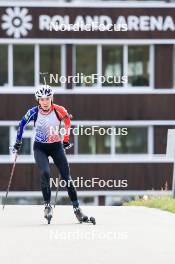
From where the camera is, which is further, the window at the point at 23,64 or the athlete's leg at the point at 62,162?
the window at the point at 23,64

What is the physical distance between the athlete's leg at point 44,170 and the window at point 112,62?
22.7 meters

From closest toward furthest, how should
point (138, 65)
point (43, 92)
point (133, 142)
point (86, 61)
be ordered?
point (43, 92) < point (86, 61) < point (138, 65) < point (133, 142)

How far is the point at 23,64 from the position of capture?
3806 cm

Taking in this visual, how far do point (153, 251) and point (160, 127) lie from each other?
26938 mm

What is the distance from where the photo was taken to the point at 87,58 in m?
38.4

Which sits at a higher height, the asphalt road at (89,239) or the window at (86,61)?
the window at (86,61)

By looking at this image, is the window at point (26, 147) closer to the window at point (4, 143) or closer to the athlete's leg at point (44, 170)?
the window at point (4, 143)

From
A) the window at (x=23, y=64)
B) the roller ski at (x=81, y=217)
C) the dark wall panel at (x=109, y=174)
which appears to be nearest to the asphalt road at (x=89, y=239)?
the roller ski at (x=81, y=217)

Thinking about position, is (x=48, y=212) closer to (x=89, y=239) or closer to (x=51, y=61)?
(x=89, y=239)

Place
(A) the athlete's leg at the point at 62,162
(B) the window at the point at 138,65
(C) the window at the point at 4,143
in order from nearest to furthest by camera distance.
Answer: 1. (A) the athlete's leg at the point at 62,162
2. (C) the window at the point at 4,143
3. (B) the window at the point at 138,65

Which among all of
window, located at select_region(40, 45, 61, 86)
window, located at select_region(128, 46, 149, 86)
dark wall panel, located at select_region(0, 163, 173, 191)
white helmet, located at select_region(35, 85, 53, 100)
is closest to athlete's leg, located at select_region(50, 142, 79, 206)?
white helmet, located at select_region(35, 85, 53, 100)

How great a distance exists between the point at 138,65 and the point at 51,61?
9.23 feet

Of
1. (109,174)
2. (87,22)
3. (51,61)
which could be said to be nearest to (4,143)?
(51,61)

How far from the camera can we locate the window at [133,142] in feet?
127
